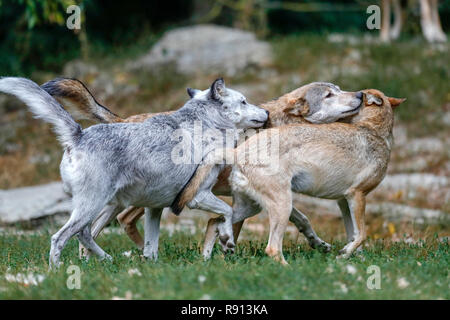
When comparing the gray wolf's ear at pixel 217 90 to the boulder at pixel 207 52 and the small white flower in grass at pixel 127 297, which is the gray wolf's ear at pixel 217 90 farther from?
the boulder at pixel 207 52

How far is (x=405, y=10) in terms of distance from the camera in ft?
64.3

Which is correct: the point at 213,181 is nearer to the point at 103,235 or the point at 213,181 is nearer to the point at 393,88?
the point at 103,235

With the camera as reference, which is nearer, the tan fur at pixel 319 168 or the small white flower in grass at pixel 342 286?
the small white flower in grass at pixel 342 286

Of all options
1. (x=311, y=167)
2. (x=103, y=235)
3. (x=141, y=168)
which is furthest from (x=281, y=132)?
(x=103, y=235)

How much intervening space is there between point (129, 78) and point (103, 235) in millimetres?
9292

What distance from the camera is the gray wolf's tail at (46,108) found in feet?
21.9

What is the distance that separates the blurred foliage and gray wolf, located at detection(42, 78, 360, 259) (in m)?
9.62

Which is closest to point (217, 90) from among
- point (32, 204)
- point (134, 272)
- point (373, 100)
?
point (373, 100)

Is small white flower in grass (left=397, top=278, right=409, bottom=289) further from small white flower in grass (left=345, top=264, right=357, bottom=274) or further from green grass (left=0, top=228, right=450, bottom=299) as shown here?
small white flower in grass (left=345, top=264, right=357, bottom=274)

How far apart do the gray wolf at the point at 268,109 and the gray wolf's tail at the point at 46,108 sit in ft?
3.41

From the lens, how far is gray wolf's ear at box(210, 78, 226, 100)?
8.01 m

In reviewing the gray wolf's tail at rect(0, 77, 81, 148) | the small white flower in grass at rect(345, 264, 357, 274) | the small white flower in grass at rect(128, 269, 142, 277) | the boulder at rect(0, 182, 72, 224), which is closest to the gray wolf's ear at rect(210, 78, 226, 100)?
the gray wolf's tail at rect(0, 77, 81, 148)

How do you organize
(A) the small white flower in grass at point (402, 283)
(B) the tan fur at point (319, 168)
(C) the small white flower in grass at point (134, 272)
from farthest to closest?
1. (B) the tan fur at point (319, 168)
2. (C) the small white flower in grass at point (134, 272)
3. (A) the small white flower in grass at point (402, 283)

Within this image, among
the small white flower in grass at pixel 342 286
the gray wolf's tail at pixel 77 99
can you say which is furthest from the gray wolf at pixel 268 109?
the small white flower in grass at pixel 342 286
